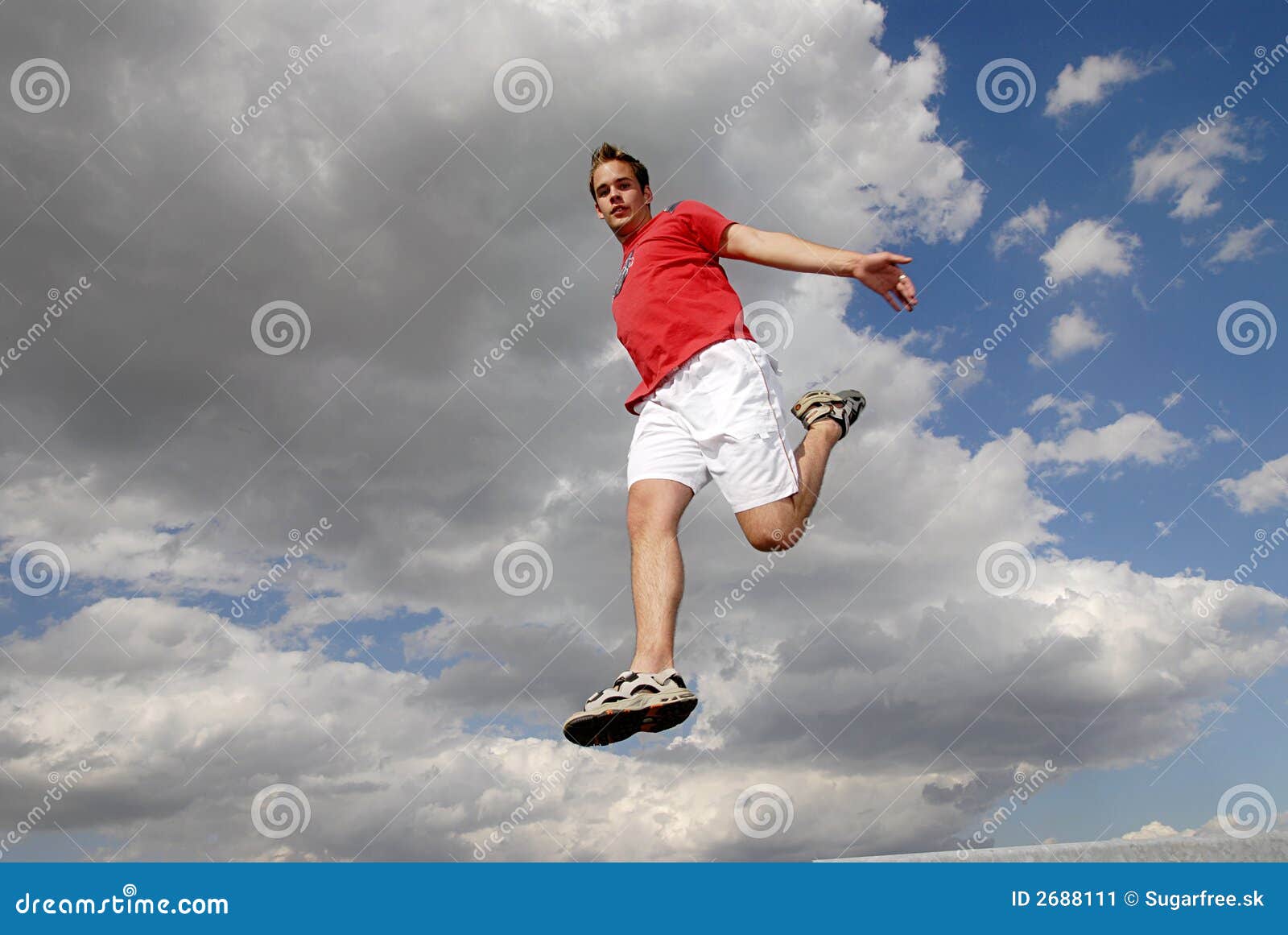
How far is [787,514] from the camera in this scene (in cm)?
475

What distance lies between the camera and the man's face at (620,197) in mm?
5273

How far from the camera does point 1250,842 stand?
3.39 metres

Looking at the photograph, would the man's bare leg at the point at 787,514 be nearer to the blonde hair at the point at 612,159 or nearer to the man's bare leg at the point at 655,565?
the man's bare leg at the point at 655,565

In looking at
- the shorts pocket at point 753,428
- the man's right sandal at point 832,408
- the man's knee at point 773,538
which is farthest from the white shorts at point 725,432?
the man's right sandal at point 832,408

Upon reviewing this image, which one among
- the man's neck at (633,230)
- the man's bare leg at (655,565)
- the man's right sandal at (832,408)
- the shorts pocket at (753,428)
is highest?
the man's neck at (633,230)

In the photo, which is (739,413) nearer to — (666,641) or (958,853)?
(666,641)

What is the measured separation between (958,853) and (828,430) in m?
2.11

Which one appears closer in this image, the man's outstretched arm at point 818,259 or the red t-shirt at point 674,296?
the man's outstretched arm at point 818,259

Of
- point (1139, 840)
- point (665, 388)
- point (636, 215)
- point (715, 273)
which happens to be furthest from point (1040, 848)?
point (636, 215)

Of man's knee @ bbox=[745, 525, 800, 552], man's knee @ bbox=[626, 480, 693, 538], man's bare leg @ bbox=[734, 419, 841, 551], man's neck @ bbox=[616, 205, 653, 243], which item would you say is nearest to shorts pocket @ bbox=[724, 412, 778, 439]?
man's bare leg @ bbox=[734, 419, 841, 551]

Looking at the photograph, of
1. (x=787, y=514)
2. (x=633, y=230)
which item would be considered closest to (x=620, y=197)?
(x=633, y=230)

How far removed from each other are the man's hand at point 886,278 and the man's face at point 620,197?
1344mm

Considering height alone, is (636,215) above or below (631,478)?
above

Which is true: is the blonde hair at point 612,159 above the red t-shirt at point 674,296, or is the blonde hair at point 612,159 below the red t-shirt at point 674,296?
above
